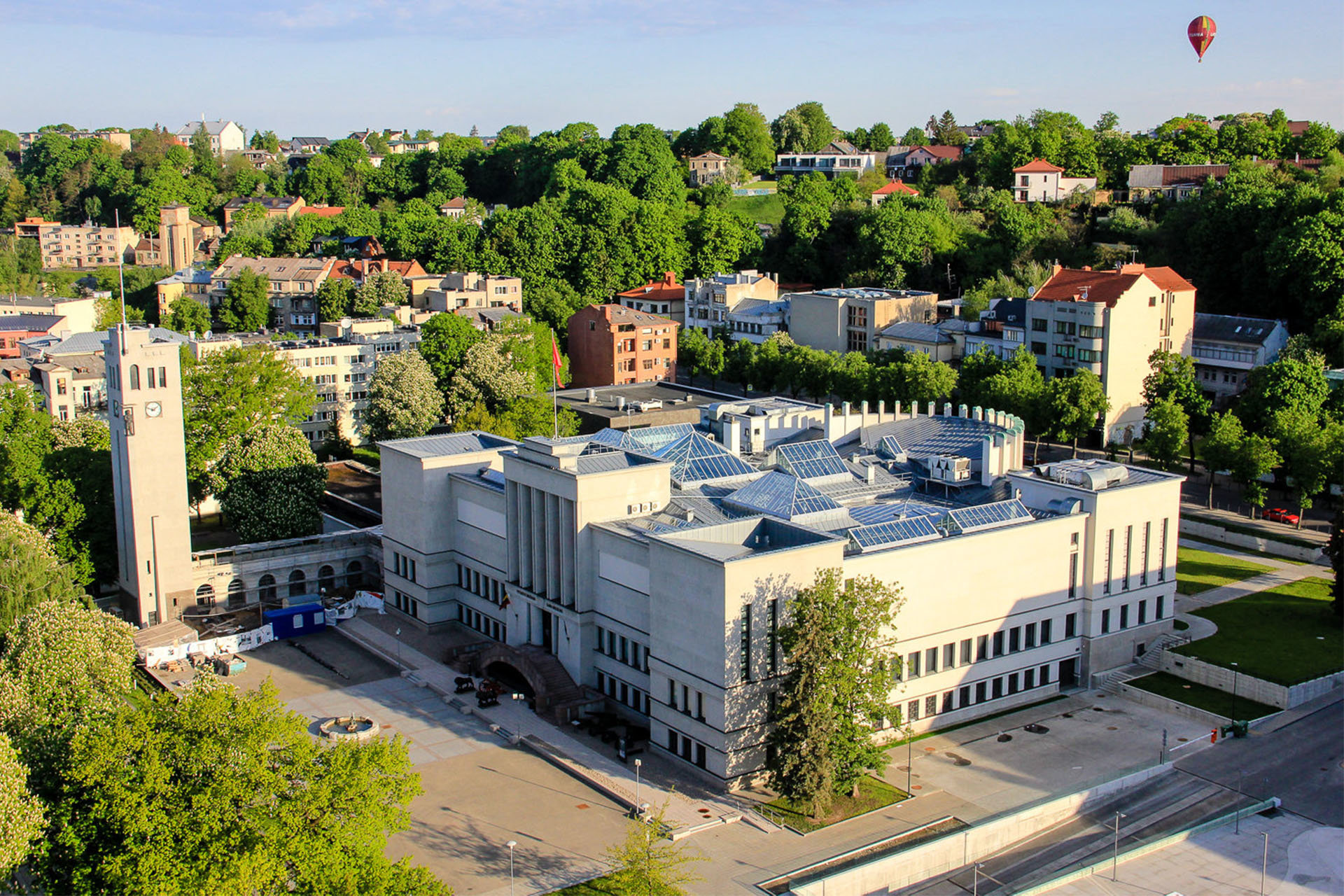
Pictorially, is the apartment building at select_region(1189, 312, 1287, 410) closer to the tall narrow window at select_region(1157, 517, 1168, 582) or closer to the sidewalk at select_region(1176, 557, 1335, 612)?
the sidewalk at select_region(1176, 557, 1335, 612)

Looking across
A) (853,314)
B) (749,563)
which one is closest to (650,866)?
(749,563)

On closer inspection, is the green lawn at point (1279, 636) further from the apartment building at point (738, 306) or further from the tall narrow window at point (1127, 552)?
the apartment building at point (738, 306)

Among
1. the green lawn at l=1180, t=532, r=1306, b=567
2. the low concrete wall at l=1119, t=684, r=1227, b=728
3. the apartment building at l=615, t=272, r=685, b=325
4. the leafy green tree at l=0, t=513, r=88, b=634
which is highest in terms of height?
the apartment building at l=615, t=272, r=685, b=325

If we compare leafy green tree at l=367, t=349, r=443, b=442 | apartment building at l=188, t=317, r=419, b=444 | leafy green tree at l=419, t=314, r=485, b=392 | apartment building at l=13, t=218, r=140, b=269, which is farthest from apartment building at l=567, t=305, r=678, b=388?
apartment building at l=13, t=218, r=140, b=269

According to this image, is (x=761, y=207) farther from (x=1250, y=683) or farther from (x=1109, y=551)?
(x=1250, y=683)

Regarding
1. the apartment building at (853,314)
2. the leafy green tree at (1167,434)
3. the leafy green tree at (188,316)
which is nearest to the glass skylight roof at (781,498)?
the leafy green tree at (1167,434)
